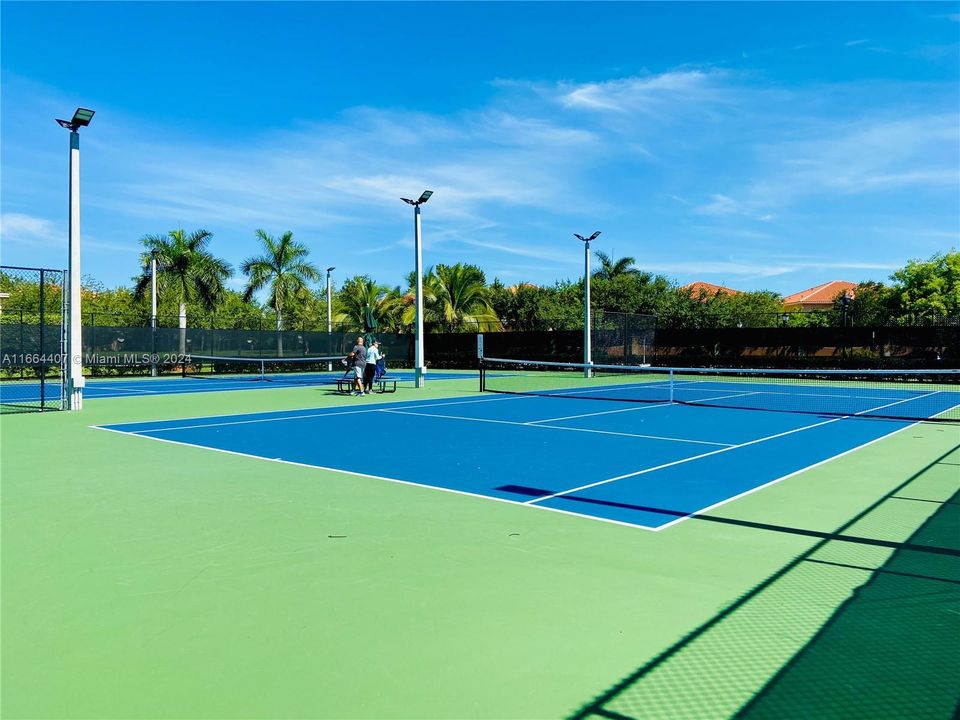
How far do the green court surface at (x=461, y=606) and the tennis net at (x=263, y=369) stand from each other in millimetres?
21992

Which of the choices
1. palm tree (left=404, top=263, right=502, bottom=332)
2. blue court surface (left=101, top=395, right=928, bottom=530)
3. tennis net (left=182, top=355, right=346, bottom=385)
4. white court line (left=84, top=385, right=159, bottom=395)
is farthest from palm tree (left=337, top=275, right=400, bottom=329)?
blue court surface (left=101, top=395, right=928, bottom=530)

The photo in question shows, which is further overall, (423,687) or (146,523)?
(146,523)

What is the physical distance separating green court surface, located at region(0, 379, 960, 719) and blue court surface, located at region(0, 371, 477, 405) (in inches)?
567

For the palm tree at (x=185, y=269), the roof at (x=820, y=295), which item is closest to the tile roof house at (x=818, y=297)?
the roof at (x=820, y=295)

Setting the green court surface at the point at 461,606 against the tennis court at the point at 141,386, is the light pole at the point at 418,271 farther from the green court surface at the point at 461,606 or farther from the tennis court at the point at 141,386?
the green court surface at the point at 461,606

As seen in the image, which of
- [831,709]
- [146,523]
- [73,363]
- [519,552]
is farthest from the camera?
[73,363]

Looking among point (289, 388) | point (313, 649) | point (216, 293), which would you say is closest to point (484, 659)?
point (313, 649)

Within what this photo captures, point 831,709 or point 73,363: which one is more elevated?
point 73,363

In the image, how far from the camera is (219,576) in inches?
190

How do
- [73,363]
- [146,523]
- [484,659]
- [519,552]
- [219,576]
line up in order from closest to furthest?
[484,659], [219,576], [519,552], [146,523], [73,363]

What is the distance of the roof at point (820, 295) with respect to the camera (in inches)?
3776

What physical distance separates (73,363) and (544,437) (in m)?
10.7

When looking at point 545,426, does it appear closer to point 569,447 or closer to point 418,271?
point 569,447

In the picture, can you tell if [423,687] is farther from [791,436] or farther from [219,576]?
[791,436]
